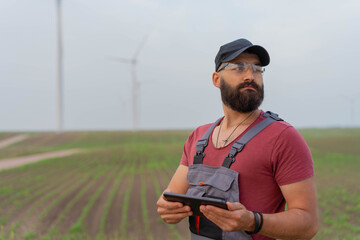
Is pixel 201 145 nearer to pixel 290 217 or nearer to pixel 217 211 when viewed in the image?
pixel 217 211

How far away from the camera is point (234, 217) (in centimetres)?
163

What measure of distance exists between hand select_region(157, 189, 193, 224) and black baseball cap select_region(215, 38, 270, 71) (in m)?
1.00

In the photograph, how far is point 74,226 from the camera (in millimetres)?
7965

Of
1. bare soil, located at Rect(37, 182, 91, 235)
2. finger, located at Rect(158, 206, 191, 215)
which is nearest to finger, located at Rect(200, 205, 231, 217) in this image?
finger, located at Rect(158, 206, 191, 215)

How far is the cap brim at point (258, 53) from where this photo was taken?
2.07m

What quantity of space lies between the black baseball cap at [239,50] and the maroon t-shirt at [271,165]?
49 centimetres

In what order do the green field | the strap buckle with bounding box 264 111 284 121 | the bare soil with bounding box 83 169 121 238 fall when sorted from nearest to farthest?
the strap buckle with bounding box 264 111 284 121, the green field, the bare soil with bounding box 83 169 121 238

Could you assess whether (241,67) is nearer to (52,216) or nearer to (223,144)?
(223,144)

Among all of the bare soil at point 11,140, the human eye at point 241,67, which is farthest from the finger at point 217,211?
the bare soil at point 11,140

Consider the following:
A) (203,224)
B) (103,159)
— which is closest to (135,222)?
(203,224)

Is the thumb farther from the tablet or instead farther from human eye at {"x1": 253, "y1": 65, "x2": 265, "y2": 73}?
human eye at {"x1": 253, "y1": 65, "x2": 265, "y2": 73}

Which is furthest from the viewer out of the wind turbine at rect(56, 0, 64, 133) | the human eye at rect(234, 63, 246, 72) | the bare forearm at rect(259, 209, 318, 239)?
the wind turbine at rect(56, 0, 64, 133)

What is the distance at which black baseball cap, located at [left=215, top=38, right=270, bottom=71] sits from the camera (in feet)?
6.86

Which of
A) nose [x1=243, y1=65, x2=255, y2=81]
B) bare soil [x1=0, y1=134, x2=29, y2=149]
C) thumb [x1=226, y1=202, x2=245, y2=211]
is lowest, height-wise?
bare soil [x1=0, y1=134, x2=29, y2=149]
